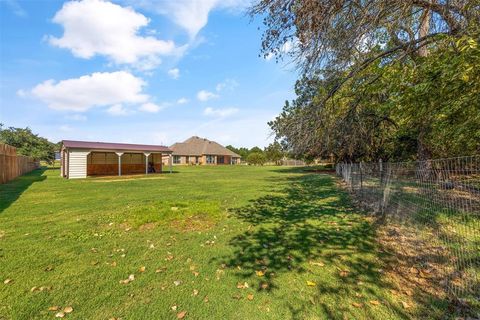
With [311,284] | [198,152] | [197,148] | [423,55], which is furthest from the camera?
[197,148]

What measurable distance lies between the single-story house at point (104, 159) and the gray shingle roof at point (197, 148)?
21.9 meters

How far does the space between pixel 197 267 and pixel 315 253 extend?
2078 mm

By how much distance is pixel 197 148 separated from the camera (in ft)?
169

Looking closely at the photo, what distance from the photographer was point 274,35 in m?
4.82

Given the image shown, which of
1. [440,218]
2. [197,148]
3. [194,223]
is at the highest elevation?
[197,148]

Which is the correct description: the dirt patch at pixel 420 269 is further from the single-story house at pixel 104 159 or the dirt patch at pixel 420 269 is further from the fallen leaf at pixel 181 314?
the single-story house at pixel 104 159

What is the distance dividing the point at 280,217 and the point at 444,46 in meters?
5.07

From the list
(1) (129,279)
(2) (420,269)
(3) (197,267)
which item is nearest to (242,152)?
(3) (197,267)

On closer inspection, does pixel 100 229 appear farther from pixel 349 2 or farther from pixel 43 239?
pixel 349 2

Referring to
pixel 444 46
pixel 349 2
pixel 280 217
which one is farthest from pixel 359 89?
pixel 280 217

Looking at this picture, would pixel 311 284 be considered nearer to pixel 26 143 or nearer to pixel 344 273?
pixel 344 273

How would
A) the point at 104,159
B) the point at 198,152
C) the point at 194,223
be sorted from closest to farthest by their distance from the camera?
the point at 194,223
the point at 104,159
the point at 198,152

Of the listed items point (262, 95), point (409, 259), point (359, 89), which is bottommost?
point (409, 259)

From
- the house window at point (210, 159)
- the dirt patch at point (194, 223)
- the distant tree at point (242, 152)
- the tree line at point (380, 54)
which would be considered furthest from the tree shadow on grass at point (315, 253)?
the distant tree at point (242, 152)
